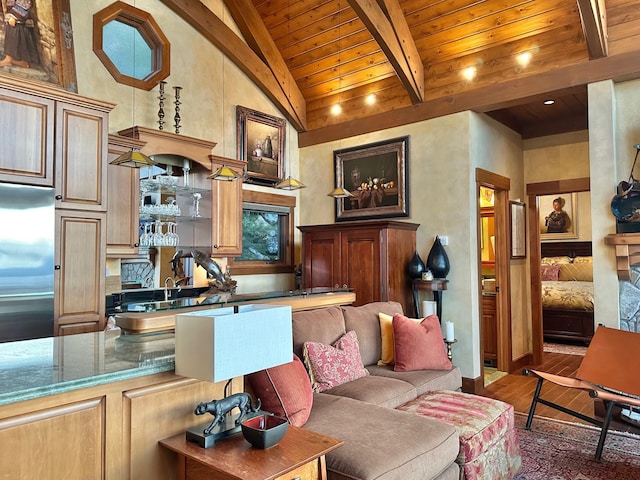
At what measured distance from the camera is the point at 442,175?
508cm

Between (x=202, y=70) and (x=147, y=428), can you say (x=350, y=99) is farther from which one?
(x=147, y=428)

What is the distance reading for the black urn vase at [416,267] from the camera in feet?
16.3

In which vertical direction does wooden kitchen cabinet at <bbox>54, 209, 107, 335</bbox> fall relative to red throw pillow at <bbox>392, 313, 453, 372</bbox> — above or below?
above

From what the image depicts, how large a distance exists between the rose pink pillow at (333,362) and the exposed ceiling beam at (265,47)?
12.8 ft

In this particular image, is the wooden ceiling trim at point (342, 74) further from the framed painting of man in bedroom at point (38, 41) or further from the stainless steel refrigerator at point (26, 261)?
the stainless steel refrigerator at point (26, 261)

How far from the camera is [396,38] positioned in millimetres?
4805

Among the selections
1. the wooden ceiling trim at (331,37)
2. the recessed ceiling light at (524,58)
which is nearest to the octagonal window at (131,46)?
the wooden ceiling trim at (331,37)

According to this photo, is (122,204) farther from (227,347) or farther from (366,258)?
(227,347)

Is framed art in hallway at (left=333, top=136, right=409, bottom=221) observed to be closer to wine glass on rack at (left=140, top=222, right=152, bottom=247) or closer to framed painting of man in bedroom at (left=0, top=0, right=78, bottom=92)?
wine glass on rack at (left=140, top=222, right=152, bottom=247)

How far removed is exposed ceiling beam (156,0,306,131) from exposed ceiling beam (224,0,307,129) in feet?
0.14

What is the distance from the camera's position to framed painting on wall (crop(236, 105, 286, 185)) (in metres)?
5.70

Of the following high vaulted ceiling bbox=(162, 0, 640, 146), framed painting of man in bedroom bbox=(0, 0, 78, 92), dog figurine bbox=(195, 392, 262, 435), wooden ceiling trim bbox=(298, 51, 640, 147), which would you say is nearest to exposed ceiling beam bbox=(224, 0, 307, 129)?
high vaulted ceiling bbox=(162, 0, 640, 146)

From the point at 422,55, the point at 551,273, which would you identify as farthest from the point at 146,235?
the point at 551,273

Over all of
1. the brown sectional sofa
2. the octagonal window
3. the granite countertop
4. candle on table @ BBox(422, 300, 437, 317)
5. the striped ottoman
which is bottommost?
the striped ottoman
